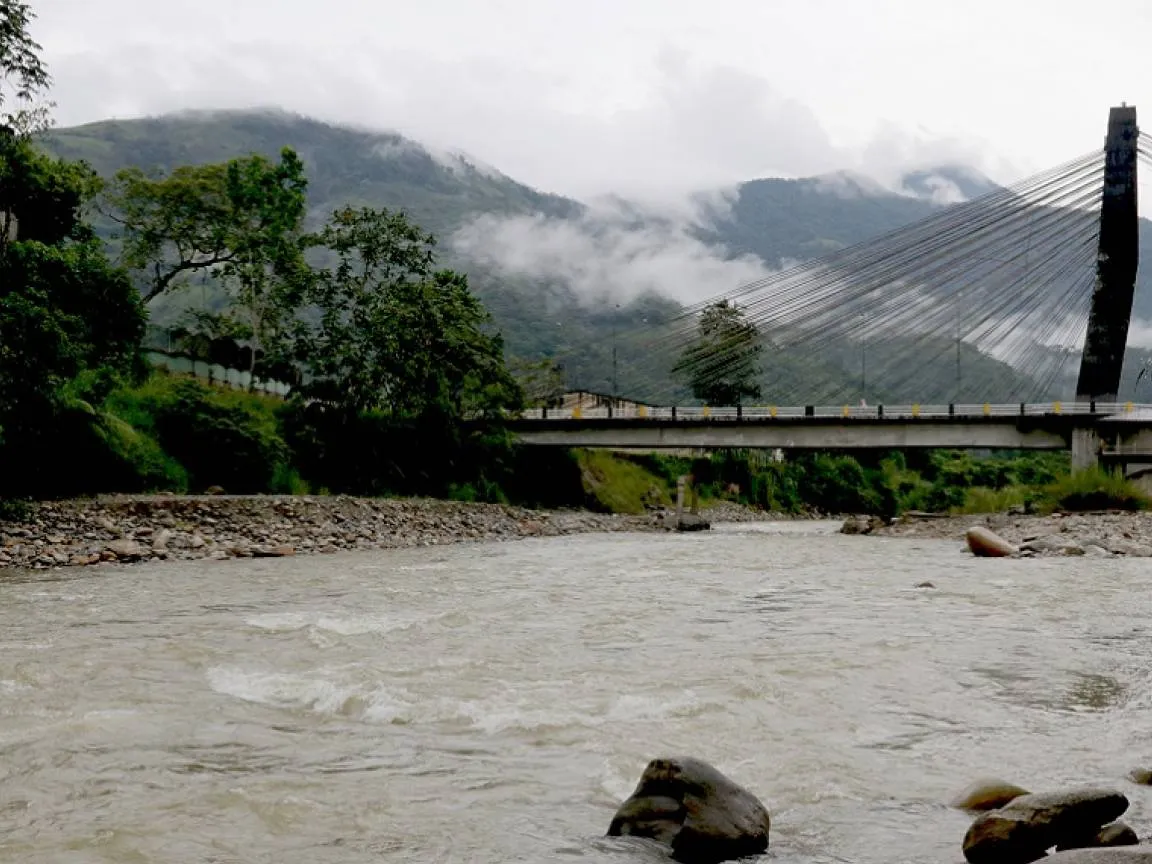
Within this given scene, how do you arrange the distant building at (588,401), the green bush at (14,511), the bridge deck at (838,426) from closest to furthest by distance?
1. the green bush at (14,511)
2. the bridge deck at (838,426)
3. the distant building at (588,401)

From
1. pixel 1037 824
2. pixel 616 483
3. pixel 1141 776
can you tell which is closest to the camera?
pixel 1037 824

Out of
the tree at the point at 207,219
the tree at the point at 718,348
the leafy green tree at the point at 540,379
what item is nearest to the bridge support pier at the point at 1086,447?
the tree at the point at 718,348

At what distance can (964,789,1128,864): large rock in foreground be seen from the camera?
3979 millimetres

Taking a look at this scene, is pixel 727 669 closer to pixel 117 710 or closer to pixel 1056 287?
pixel 117 710

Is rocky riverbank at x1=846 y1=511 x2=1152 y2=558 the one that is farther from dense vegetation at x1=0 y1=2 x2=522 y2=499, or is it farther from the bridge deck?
dense vegetation at x1=0 y1=2 x2=522 y2=499

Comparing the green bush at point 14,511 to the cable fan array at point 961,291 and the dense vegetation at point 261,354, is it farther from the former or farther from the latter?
the cable fan array at point 961,291

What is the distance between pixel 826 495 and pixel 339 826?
65.7 meters

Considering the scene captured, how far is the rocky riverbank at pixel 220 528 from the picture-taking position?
63.8 feet

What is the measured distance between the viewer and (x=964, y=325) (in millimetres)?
33781

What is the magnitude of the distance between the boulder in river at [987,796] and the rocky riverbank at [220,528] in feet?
55.7

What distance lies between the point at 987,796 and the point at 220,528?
20.7m

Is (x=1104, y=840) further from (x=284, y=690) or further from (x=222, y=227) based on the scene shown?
(x=222, y=227)

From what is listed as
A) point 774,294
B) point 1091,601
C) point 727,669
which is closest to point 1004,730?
point 727,669

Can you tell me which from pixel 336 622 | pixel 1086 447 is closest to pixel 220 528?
pixel 336 622
